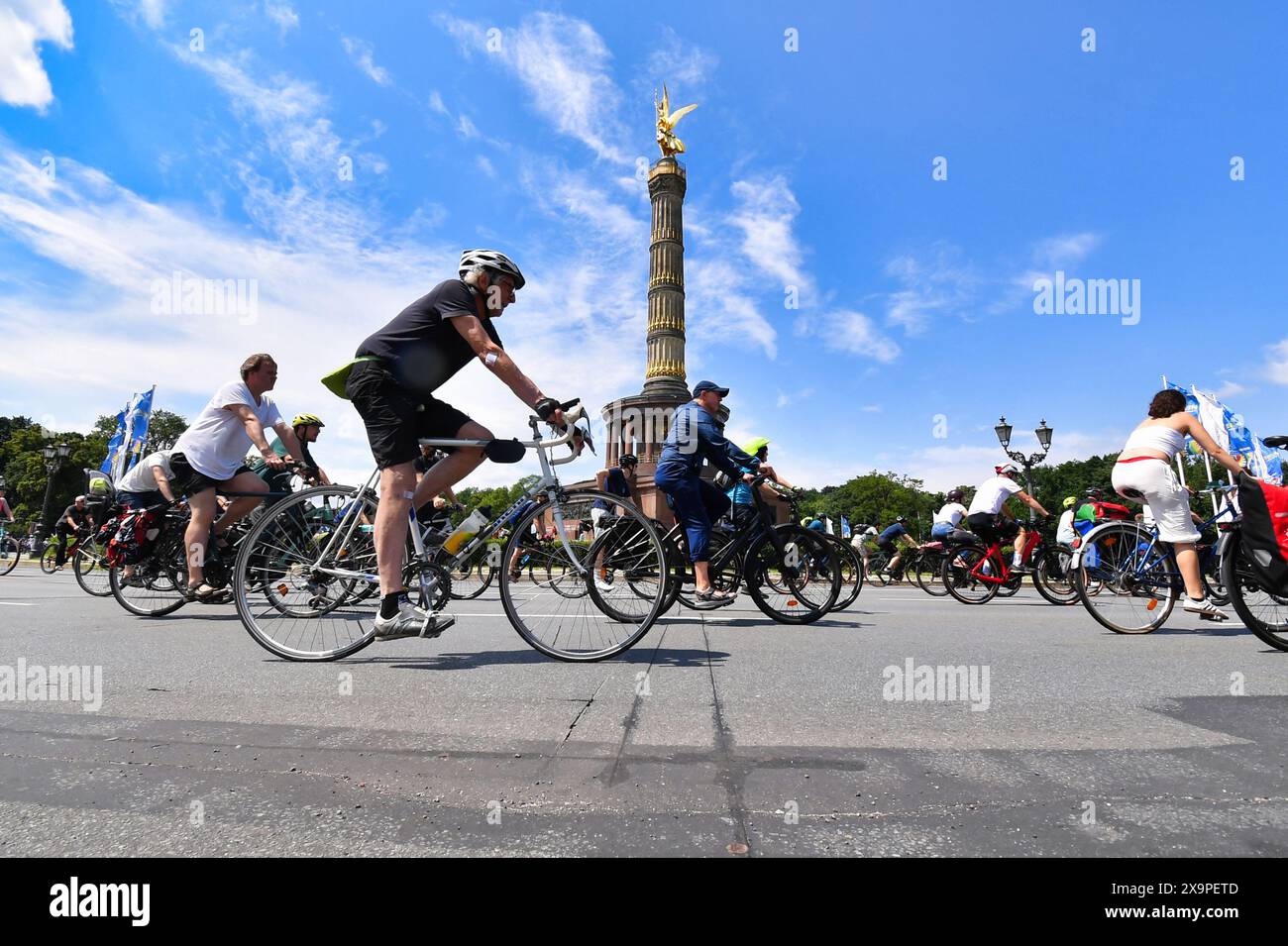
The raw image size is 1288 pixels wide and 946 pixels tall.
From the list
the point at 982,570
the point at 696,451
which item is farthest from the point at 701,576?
the point at 982,570

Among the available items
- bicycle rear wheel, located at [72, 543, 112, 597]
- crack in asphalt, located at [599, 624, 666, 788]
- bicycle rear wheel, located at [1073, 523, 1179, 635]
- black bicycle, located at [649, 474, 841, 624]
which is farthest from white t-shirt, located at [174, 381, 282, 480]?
bicycle rear wheel, located at [1073, 523, 1179, 635]

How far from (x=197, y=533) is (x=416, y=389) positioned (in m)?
3.28

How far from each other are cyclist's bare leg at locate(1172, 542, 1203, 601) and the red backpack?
1027 millimetres

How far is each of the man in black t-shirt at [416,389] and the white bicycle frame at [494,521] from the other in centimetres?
8

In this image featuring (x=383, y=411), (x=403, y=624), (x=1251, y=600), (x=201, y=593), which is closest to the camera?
(x=403, y=624)

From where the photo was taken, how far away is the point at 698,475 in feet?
19.0

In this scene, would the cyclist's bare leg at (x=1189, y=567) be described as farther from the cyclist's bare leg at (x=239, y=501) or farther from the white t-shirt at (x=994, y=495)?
the cyclist's bare leg at (x=239, y=501)

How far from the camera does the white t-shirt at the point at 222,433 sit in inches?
209

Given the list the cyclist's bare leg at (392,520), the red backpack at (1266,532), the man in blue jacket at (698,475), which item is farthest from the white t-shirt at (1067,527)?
the cyclist's bare leg at (392,520)

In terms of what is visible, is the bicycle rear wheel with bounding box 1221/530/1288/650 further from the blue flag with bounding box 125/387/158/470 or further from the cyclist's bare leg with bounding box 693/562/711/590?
the blue flag with bounding box 125/387/158/470

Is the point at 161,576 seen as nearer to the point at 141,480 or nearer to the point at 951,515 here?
the point at 141,480
